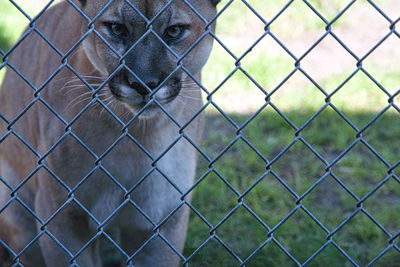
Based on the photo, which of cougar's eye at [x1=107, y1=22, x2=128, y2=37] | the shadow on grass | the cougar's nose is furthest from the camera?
the shadow on grass

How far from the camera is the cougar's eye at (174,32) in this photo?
2.39 metres

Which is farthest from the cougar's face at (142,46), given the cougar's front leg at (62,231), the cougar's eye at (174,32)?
the cougar's front leg at (62,231)

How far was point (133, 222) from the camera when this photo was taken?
2.73 meters

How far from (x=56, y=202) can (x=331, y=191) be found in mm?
1830

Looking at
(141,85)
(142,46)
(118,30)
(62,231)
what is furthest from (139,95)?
(62,231)

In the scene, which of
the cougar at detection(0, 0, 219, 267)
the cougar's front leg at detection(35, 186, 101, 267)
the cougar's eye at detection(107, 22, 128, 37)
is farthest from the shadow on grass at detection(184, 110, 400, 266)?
the cougar's eye at detection(107, 22, 128, 37)

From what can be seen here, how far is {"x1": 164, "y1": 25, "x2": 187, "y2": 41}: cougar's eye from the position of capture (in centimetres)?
239

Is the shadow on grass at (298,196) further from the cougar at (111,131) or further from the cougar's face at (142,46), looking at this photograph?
the cougar's face at (142,46)

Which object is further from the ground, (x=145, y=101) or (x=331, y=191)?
(x=145, y=101)

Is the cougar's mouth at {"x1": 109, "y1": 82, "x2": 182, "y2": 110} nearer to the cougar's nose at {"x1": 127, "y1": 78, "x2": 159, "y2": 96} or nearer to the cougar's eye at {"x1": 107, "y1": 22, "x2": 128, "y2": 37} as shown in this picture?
the cougar's nose at {"x1": 127, "y1": 78, "x2": 159, "y2": 96}

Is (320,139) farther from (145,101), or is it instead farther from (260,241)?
(145,101)

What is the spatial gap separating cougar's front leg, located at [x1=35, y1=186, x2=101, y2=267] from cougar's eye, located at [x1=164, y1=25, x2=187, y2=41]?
810 mm

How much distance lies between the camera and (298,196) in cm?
263

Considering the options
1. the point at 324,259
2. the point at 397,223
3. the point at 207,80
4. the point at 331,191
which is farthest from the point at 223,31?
the point at 324,259
